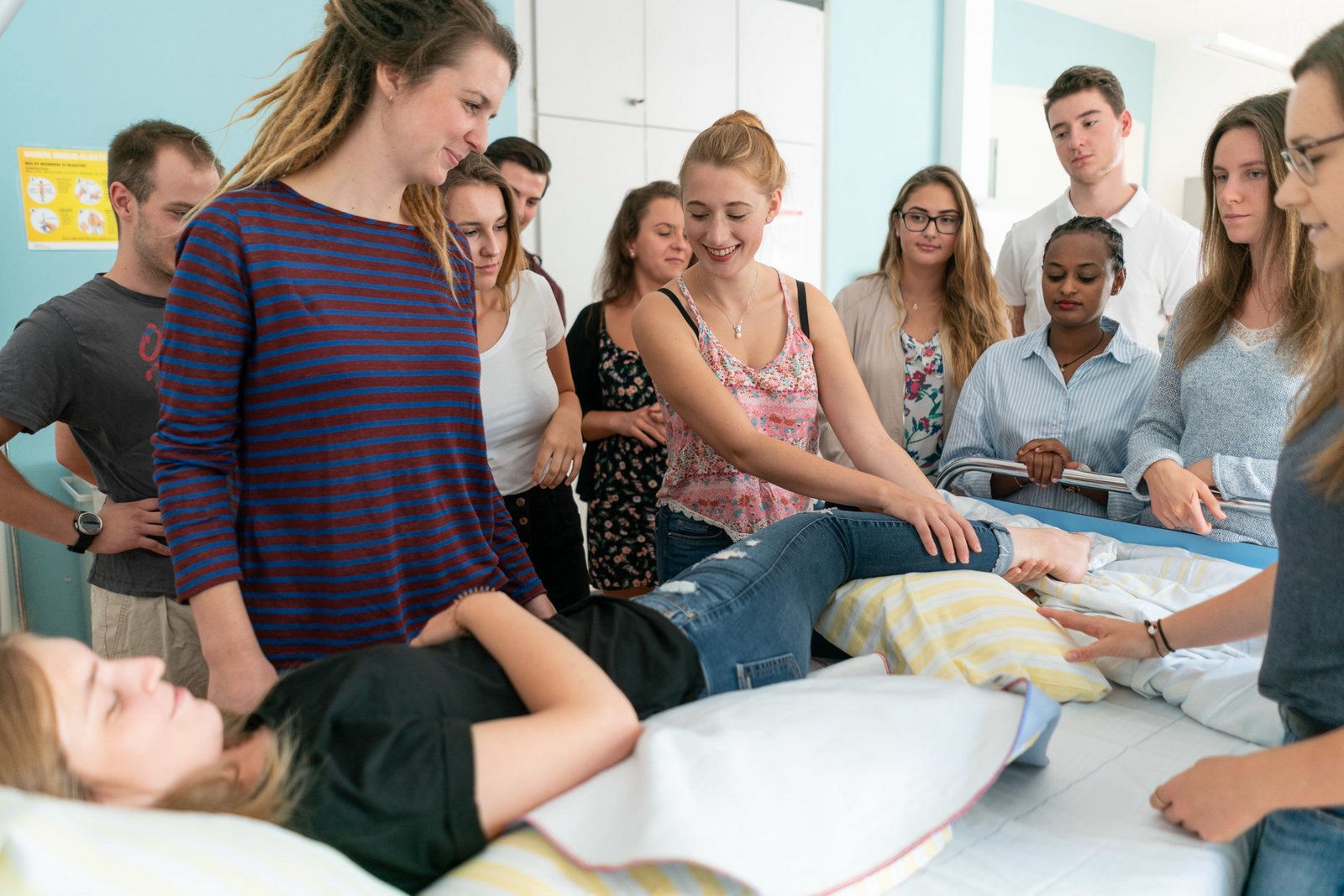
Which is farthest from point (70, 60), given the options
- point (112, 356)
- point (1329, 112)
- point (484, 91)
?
point (1329, 112)

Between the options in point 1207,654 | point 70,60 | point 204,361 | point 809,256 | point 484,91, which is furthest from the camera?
point 809,256

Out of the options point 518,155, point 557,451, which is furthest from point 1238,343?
point 518,155

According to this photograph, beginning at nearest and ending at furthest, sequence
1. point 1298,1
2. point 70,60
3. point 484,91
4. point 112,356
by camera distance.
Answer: point 484,91 < point 112,356 < point 70,60 < point 1298,1

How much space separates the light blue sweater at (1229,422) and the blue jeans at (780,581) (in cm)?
44

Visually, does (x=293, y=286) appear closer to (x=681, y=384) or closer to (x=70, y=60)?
(x=681, y=384)

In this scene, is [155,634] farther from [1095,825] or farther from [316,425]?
[1095,825]

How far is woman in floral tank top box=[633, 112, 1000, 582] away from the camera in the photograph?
1.87 meters

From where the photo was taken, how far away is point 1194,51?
8.09m

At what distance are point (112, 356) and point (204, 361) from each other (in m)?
0.71

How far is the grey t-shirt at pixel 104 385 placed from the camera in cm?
176

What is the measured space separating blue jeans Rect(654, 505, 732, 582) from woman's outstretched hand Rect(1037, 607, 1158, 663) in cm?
67

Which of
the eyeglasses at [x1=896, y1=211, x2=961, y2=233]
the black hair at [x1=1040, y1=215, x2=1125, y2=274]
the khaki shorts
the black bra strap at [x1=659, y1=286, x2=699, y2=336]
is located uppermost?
the eyeglasses at [x1=896, y1=211, x2=961, y2=233]

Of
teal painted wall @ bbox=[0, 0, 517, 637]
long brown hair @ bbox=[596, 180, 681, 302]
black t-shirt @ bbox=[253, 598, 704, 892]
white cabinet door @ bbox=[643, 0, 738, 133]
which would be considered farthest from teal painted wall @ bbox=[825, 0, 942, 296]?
black t-shirt @ bbox=[253, 598, 704, 892]

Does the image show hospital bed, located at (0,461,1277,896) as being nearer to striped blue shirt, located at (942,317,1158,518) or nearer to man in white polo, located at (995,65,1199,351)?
striped blue shirt, located at (942,317,1158,518)
